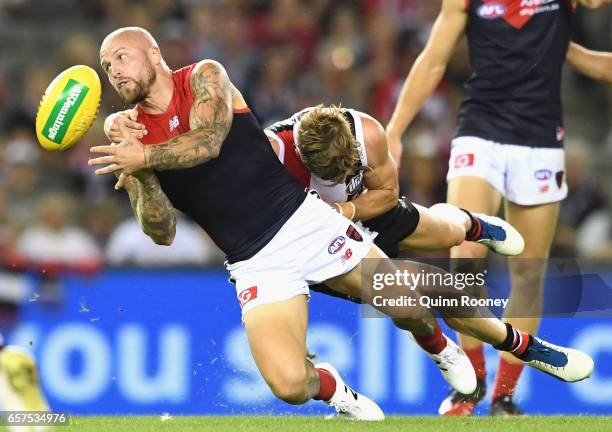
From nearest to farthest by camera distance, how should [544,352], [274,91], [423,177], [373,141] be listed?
[373,141]
[544,352]
[423,177]
[274,91]

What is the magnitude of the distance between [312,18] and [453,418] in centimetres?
648

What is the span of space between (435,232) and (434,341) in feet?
2.11

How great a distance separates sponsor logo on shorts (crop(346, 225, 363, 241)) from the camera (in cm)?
675

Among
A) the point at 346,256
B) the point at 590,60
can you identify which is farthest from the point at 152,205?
the point at 590,60

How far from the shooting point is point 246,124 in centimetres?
666

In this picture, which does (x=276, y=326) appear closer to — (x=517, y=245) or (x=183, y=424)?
(x=183, y=424)

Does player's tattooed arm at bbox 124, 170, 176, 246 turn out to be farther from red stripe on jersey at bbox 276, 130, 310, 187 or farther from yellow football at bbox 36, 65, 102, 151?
red stripe on jersey at bbox 276, 130, 310, 187

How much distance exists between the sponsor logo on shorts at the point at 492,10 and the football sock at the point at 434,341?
1.99m

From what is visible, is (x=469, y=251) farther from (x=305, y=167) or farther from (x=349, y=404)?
(x=349, y=404)

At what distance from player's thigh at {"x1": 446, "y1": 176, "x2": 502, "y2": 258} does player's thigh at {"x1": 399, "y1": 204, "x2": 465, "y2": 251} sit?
474 millimetres

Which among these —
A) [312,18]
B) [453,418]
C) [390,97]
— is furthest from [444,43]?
[312,18]

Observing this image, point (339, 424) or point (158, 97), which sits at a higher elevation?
point (158, 97)

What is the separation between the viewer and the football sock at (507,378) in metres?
7.69

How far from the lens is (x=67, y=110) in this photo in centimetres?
633
